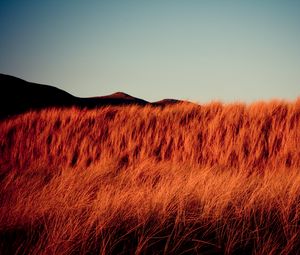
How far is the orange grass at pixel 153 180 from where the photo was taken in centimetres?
170

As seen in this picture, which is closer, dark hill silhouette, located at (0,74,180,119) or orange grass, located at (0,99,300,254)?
orange grass, located at (0,99,300,254)

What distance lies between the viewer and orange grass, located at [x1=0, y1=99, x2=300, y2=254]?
170 cm

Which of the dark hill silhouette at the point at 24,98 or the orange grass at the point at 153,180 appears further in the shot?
the dark hill silhouette at the point at 24,98

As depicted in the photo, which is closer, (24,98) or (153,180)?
(153,180)

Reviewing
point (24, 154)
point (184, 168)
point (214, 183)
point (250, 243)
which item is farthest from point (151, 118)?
point (250, 243)

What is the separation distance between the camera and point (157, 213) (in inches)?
78.2

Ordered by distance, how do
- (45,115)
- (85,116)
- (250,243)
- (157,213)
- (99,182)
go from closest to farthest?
1. (250,243)
2. (157,213)
3. (99,182)
4. (85,116)
5. (45,115)

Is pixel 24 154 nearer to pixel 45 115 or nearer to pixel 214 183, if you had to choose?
pixel 45 115

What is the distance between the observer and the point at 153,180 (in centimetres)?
337

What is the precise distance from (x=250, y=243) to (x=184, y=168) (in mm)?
2051

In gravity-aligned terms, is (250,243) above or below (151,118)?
below

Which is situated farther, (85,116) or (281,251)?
(85,116)

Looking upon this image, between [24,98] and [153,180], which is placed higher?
[24,98]

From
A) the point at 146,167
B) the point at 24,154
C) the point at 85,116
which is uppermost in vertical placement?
the point at 85,116
